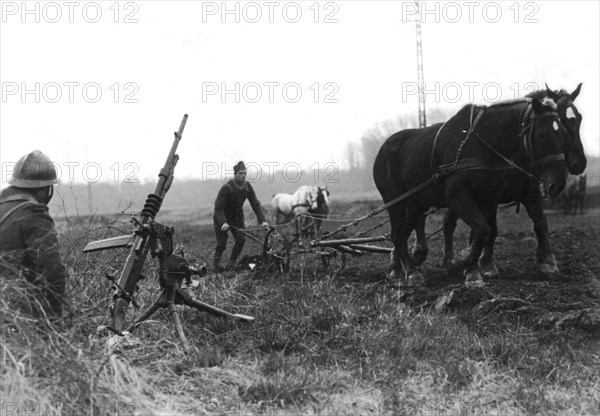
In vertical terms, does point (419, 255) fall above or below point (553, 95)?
below

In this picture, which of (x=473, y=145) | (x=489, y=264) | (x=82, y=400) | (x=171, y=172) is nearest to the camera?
(x=82, y=400)

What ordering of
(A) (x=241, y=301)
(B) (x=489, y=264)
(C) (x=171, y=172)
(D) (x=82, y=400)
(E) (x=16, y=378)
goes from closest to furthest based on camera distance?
(E) (x=16, y=378) → (D) (x=82, y=400) → (C) (x=171, y=172) → (A) (x=241, y=301) → (B) (x=489, y=264)

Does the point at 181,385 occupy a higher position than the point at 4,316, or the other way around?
the point at 4,316

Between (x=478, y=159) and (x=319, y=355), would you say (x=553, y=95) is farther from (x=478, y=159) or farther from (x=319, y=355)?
(x=319, y=355)

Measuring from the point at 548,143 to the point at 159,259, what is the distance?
13.7ft

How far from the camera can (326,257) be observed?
29.6ft

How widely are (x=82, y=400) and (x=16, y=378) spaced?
1.25 feet

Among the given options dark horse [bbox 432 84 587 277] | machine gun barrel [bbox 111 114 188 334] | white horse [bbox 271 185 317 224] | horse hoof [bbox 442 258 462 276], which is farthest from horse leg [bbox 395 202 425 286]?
white horse [bbox 271 185 317 224]

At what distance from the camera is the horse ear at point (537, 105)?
20.3 feet

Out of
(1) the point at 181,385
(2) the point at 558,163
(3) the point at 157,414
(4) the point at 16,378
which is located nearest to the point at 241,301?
(1) the point at 181,385

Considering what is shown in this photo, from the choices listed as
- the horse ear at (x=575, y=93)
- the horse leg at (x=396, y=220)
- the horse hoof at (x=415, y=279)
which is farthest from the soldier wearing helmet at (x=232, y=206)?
the horse ear at (x=575, y=93)

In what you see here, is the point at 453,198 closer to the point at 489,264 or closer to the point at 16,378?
the point at 489,264

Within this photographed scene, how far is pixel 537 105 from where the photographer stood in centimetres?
622

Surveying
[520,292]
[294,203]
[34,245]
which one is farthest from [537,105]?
[294,203]
